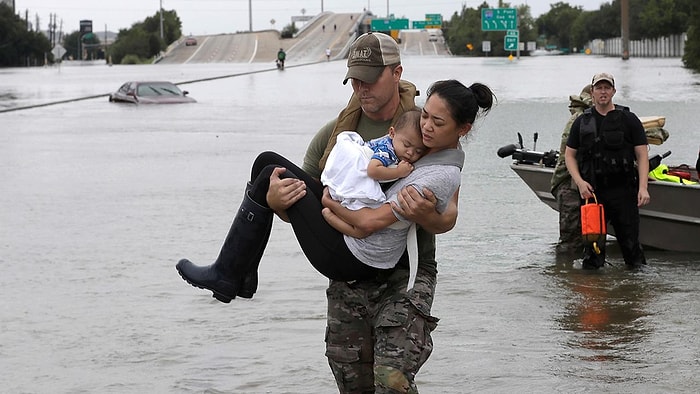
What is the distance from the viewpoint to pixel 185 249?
504 inches

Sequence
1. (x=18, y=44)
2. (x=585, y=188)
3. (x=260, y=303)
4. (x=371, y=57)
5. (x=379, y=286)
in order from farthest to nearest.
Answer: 1. (x=18, y=44)
2. (x=585, y=188)
3. (x=260, y=303)
4. (x=379, y=286)
5. (x=371, y=57)

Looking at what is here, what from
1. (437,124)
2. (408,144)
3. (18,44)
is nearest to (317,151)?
(408,144)

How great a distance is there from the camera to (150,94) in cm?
4469

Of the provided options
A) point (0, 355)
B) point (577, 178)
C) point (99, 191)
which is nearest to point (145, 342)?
point (0, 355)

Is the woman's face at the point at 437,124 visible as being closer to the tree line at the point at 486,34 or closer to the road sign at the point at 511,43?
the tree line at the point at 486,34

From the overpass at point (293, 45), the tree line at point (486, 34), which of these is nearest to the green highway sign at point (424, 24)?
the overpass at point (293, 45)

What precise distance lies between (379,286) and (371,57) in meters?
0.90

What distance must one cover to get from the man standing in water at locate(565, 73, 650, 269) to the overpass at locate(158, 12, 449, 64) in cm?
10949

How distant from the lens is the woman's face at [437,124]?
5.12 metres

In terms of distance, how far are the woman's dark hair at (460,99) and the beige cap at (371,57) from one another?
8.4 inches

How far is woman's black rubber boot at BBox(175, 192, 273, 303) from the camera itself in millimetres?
5355

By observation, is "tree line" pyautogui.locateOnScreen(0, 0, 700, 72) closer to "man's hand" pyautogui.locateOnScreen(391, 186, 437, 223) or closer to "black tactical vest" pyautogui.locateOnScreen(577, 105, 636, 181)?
"black tactical vest" pyautogui.locateOnScreen(577, 105, 636, 181)

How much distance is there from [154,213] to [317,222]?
10521mm

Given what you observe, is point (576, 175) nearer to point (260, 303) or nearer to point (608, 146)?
point (608, 146)
